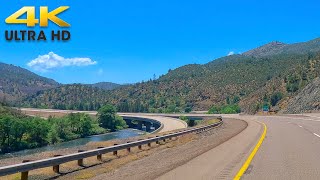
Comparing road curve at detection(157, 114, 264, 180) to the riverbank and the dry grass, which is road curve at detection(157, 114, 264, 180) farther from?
the riverbank

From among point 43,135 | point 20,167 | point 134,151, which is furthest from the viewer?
point 43,135

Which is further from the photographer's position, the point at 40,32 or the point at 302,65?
the point at 302,65

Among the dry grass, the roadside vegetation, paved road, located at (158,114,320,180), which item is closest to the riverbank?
the dry grass

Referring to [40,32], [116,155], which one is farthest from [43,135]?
[116,155]

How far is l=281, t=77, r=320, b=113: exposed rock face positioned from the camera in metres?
90.2

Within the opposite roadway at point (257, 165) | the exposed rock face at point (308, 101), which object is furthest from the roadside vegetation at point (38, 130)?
the opposite roadway at point (257, 165)

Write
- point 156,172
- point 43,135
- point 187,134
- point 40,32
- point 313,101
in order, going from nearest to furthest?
point 156,172, point 40,32, point 187,134, point 43,135, point 313,101

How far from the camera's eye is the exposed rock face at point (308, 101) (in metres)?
90.2

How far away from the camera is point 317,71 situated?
128000mm

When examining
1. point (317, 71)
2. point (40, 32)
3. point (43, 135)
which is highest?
point (317, 71)

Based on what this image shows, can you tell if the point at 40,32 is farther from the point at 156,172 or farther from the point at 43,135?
the point at 43,135

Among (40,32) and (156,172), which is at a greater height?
(40,32)

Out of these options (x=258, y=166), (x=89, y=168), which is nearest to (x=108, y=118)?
(x=89, y=168)

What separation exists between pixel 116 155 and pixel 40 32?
8.69 m
